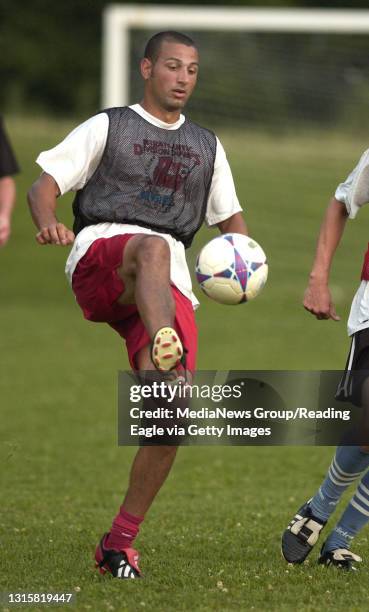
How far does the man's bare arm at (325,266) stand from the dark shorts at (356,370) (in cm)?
18

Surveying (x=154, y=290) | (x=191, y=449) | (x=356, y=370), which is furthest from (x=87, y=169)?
(x=191, y=449)

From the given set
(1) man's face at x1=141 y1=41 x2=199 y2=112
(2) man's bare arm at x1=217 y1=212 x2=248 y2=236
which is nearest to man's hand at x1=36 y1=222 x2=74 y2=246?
(1) man's face at x1=141 y1=41 x2=199 y2=112

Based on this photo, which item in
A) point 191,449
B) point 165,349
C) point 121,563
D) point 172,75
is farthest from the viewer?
point 191,449

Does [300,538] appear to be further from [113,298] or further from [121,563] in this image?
[113,298]

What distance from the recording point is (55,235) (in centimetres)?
612

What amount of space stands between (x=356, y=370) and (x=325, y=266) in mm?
561

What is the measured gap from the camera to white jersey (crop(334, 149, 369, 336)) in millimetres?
6387

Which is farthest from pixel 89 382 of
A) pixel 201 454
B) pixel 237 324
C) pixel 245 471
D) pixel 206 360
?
pixel 237 324

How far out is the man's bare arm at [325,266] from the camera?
21.3 ft

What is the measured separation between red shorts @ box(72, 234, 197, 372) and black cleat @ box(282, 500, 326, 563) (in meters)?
1.06

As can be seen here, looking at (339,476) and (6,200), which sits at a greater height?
(6,200)

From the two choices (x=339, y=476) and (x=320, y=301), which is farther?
(x=339, y=476)

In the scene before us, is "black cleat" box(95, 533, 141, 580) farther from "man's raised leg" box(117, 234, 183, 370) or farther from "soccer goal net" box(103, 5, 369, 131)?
"soccer goal net" box(103, 5, 369, 131)

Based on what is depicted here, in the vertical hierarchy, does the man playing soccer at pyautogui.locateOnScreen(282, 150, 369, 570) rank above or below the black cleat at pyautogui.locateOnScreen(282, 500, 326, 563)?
above
